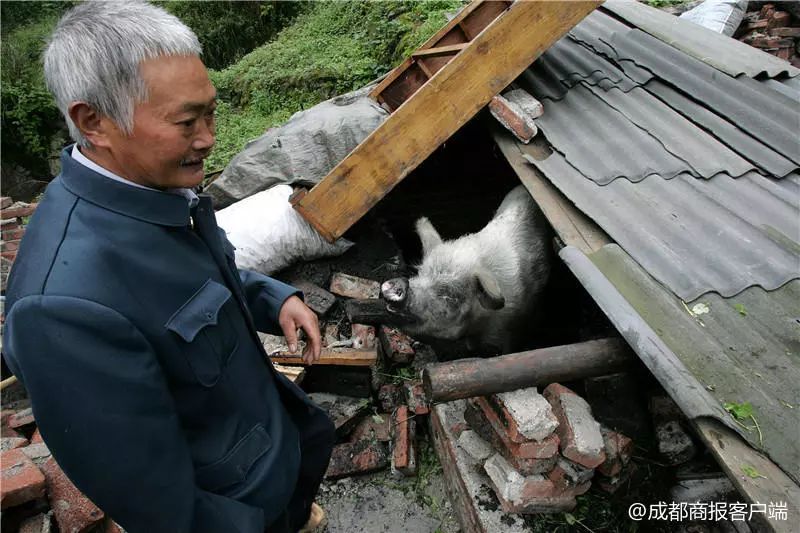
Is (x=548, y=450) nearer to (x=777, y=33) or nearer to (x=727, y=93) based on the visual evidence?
(x=727, y=93)

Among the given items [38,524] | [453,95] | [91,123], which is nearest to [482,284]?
[453,95]

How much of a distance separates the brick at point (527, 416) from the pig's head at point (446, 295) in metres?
0.91

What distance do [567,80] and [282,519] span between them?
11.4ft

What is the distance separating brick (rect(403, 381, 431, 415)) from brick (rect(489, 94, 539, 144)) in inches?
76.9

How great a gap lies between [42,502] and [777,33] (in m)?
8.00

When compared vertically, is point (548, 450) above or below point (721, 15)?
below

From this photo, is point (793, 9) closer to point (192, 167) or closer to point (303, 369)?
point (303, 369)

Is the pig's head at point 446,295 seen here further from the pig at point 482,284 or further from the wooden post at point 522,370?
the wooden post at point 522,370

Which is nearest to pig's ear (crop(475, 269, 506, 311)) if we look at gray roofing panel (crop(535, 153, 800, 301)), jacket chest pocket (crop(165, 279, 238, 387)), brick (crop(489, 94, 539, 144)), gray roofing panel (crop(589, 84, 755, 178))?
gray roofing panel (crop(535, 153, 800, 301))

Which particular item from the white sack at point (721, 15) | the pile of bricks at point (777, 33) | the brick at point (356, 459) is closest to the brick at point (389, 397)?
the brick at point (356, 459)

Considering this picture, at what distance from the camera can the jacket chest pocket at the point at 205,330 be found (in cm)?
149

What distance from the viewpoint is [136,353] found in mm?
1324

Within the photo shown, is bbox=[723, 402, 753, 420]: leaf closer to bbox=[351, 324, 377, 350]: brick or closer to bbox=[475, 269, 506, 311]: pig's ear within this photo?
bbox=[475, 269, 506, 311]: pig's ear

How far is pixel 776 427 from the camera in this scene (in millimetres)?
1607
